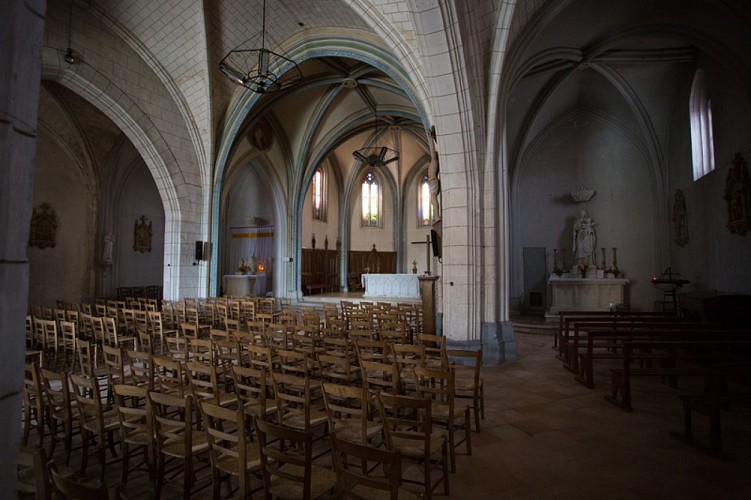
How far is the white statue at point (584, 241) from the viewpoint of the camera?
43.5ft

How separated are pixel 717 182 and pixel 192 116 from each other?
14.9 m

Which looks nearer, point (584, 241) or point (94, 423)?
point (94, 423)

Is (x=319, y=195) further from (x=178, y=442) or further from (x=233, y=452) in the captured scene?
(x=233, y=452)

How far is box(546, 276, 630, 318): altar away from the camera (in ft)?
39.1

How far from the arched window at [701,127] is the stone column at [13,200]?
13093mm

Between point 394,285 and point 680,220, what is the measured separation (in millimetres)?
9822

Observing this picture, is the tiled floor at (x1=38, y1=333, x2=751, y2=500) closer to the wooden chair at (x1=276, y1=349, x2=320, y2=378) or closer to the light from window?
the wooden chair at (x1=276, y1=349, x2=320, y2=378)

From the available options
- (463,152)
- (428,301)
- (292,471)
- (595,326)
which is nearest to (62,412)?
(292,471)

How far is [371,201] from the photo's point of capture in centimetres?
2356

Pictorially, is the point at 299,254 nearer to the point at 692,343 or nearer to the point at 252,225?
the point at 252,225

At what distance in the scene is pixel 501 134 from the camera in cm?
757

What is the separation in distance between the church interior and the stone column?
0.18 metres

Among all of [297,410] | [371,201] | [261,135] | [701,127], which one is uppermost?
[261,135]

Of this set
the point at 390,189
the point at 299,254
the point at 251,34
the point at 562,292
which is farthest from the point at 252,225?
the point at 562,292
